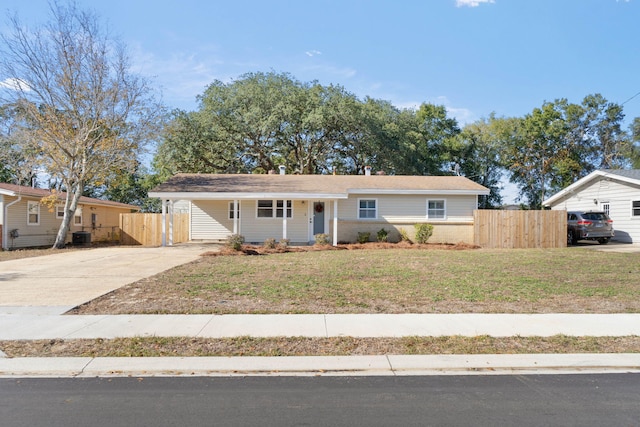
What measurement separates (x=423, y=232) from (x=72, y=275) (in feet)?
47.8

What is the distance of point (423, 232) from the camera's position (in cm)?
1998

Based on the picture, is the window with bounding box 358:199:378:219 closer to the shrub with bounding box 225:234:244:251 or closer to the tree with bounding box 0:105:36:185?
the shrub with bounding box 225:234:244:251

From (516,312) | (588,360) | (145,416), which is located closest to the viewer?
(145,416)

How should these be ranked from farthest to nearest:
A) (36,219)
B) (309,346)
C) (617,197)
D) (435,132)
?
(435,132) → (36,219) → (617,197) → (309,346)

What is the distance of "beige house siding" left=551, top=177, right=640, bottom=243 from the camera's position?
68.5ft

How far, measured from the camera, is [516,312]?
7547 mm

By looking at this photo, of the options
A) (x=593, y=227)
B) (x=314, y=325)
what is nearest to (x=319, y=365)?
(x=314, y=325)

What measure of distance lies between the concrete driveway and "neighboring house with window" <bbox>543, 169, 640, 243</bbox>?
68.9ft

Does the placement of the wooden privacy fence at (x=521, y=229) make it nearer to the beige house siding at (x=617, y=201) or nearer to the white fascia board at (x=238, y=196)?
the beige house siding at (x=617, y=201)

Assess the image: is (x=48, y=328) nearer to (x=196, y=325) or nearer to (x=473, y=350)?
(x=196, y=325)

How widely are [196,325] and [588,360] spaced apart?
5.56m

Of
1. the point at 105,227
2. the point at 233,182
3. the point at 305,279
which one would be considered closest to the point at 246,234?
the point at 233,182

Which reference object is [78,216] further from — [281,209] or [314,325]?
[314,325]

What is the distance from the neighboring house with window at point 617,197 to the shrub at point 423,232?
10.2m
